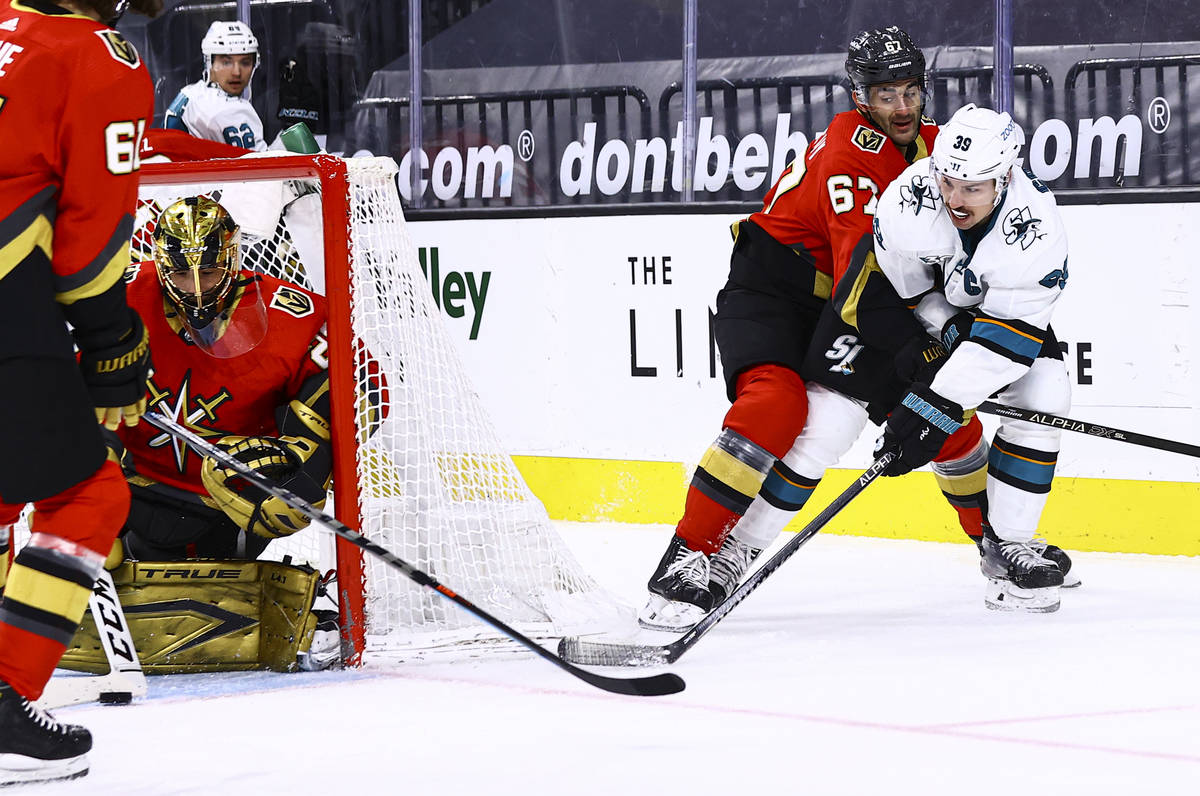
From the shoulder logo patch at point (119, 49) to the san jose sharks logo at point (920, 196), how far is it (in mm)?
1357

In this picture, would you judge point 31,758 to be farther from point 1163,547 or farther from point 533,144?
point 533,144

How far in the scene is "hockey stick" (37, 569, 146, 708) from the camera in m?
2.21

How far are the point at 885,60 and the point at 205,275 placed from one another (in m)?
1.27

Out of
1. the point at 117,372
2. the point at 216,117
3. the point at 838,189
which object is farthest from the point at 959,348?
the point at 216,117

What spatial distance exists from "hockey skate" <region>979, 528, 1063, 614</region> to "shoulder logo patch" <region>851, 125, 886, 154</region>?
77 centimetres

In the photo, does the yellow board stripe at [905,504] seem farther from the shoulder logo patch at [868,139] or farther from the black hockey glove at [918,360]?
the shoulder logo patch at [868,139]

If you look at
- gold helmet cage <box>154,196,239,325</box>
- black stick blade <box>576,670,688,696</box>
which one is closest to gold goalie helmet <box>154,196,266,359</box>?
gold helmet cage <box>154,196,239,325</box>

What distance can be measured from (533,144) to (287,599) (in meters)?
2.21

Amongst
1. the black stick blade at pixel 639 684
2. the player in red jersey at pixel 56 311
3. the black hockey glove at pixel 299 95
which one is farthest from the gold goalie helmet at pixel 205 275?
the black hockey glove at pixel 299 95

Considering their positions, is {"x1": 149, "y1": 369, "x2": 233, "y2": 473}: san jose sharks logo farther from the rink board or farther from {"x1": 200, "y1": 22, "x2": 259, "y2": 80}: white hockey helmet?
{"x1": 200, "y1": 22, "x2": 259, "y2": 80}: white hockey helmet

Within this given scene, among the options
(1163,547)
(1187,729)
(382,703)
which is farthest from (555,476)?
(1187,729)

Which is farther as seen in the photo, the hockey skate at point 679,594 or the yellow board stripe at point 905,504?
the yellow board stripe at point 905,504

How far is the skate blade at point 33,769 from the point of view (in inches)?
69.1

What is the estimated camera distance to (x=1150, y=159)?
3.52 meters
